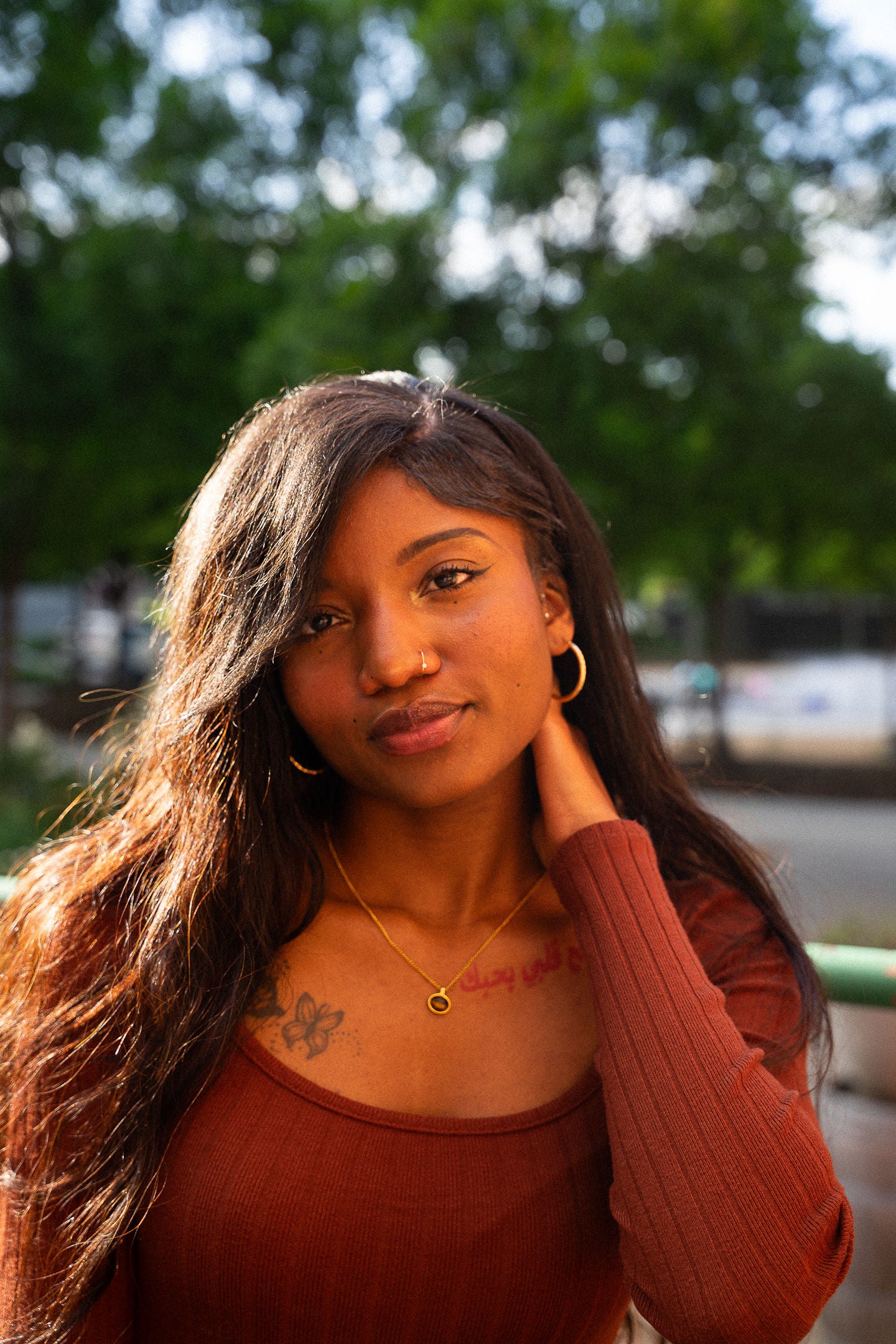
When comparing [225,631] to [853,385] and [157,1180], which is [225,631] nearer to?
[157,1180]

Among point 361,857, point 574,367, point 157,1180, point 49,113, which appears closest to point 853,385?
point 574,367

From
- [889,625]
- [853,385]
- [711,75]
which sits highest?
[711,75]

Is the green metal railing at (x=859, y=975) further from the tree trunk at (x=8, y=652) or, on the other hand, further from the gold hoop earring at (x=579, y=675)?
the tree trunk at (x=8, y=652)

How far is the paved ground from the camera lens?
7184 mm

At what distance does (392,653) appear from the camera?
5.32 feet

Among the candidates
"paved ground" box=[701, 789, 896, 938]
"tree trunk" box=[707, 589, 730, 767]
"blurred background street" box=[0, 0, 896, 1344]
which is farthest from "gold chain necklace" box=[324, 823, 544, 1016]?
"tree trunk" box=[707, 589, 730, 767]

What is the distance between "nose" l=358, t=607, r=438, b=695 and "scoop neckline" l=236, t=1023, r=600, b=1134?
1.84 ft

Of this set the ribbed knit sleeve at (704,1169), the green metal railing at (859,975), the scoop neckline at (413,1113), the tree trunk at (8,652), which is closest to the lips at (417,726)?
the ribbed knit sleeve at (704,1169)

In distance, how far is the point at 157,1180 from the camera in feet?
5.25

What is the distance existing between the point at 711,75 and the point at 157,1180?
25.9 ft

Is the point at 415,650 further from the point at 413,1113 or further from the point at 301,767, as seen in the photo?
the point at 413,1113

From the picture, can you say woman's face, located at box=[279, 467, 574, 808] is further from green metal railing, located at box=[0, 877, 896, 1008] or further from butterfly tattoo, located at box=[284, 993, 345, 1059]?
green metal railing, located at box=[0, 877, 896, 1008]

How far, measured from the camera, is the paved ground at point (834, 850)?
718cm

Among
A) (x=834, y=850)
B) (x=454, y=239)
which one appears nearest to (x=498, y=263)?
(x=454, y=239)
